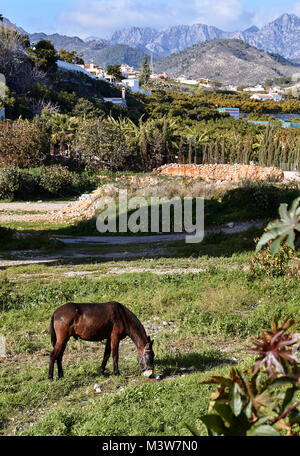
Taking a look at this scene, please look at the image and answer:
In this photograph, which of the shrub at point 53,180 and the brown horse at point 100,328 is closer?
the brown horse at point 100,328

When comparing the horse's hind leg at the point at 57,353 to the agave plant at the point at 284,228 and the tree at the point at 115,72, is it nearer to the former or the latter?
the agave plant at the point at 284,228

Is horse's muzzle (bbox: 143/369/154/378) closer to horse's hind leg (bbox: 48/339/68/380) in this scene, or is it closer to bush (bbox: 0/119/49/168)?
horse's hind leg (bbox: 48/339/68/380)


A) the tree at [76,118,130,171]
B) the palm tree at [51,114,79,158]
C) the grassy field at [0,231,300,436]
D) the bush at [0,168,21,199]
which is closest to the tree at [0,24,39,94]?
the palm tree at [51,114,79,158]

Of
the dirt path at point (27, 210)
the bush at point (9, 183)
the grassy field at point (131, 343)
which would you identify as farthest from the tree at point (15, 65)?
the grassy field at point (131, 343)

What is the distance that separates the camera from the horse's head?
5949 millimetres

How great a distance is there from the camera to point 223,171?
109 ft

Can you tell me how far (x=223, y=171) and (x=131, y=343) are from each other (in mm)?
26868

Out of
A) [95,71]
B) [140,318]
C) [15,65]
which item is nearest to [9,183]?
[140,318]

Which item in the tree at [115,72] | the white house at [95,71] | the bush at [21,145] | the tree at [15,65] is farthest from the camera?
the tree at [115,72]

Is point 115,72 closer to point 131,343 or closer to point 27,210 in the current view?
point 27,210

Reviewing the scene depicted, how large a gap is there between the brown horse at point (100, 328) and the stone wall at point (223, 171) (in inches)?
994

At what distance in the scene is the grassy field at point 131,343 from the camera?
4.92 meters

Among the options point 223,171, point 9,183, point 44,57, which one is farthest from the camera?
point 44,57

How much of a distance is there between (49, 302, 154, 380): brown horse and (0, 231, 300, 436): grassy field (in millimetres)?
327
